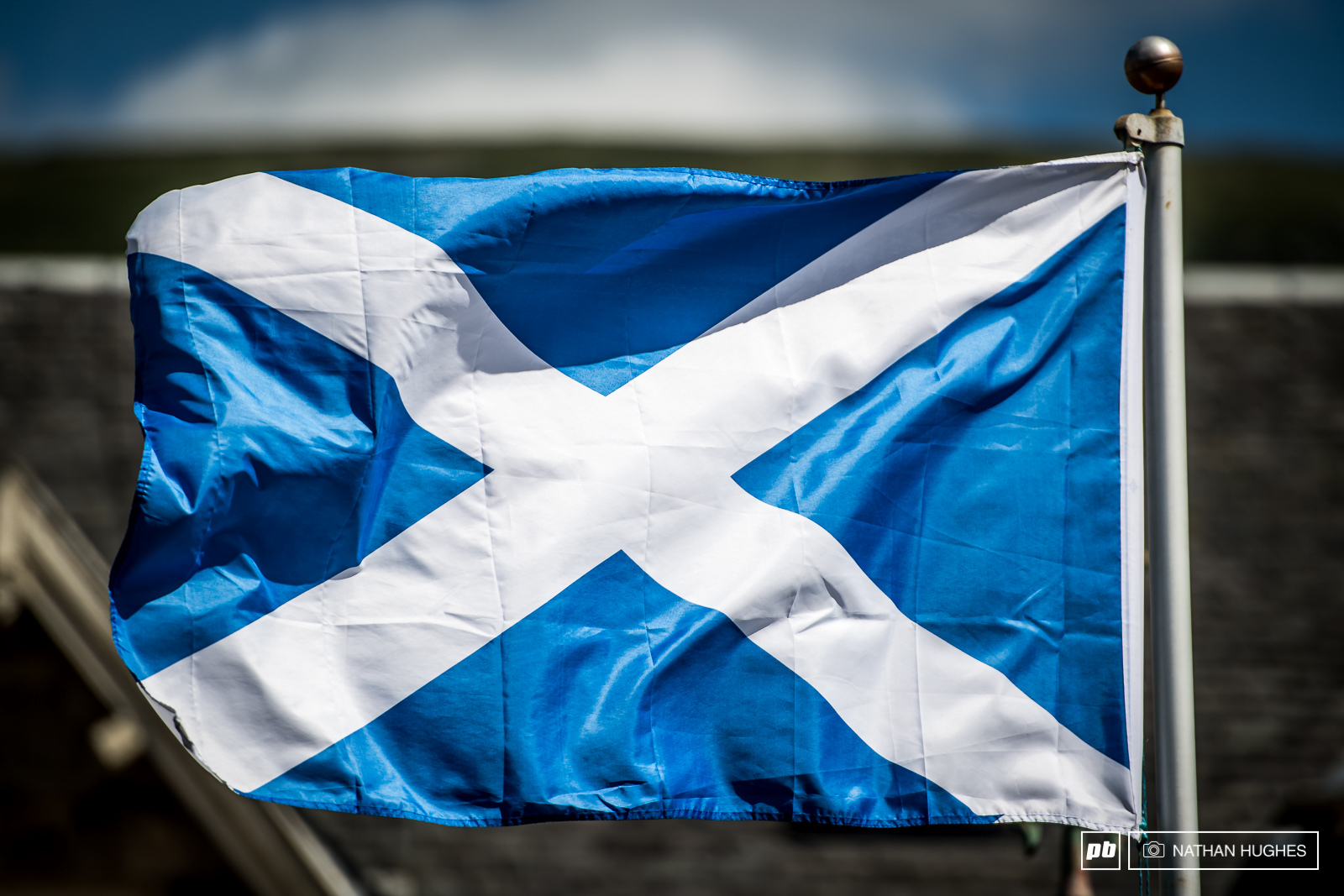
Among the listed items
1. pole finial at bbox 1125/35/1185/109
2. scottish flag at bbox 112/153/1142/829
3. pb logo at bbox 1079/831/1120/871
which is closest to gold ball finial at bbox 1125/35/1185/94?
pole finial at bbox 1125/35/1185/109

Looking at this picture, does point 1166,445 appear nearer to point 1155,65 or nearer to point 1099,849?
point 1155,65

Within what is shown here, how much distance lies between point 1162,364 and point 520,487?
1847mm

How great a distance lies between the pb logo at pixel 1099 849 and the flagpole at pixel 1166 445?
74 cm

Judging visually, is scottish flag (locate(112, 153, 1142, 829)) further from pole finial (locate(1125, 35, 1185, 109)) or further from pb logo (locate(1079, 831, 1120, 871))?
pb logo (locate(1079, 831, 1120, 871))

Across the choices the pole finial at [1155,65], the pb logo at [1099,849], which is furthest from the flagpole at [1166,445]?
the pb logo at [1099,849]

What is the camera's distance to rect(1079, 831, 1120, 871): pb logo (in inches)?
144

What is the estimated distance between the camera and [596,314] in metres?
3.17

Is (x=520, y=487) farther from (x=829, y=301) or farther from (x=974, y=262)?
(x=974, y=262)

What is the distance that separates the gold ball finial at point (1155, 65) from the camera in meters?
3.02

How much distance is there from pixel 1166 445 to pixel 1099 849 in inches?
67.5

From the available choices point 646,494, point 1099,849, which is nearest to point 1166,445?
point 646,494

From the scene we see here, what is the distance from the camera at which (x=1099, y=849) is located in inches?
149

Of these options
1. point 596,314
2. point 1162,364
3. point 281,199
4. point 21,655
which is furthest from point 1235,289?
point 21,655

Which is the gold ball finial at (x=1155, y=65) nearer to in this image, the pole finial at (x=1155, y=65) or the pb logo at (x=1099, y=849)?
the pole finial at (x=1155, y=65)
